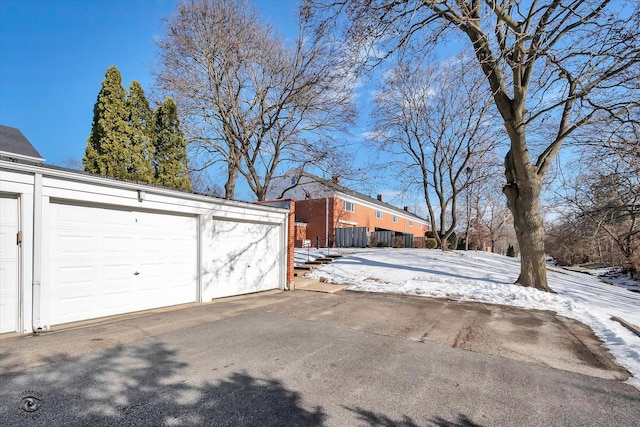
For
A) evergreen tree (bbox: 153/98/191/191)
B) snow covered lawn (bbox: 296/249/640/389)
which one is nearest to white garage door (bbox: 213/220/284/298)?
snow covered lawn (bbox: 296/249/640/389)

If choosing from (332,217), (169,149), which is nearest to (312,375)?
(169,149)

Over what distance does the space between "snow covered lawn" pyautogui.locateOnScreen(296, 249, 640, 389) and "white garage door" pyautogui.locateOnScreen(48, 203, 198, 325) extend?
5413mm

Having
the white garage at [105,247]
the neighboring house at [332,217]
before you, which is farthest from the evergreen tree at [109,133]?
the neighboring house at [332,217]

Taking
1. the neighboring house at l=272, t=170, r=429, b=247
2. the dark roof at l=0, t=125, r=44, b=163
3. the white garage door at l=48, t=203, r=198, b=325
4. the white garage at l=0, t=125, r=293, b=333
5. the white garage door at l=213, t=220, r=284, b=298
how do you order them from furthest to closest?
the neighboring house at l=272, t=170, r=429, b=247 < the dark roof at l=0, t=125, r=44, b=163 < the white garage door at l=213, t=220, r=284, b=298 < the white garage door at l=48, t=203, r=198, b=325 < the white garage at l=0, t=125, r=293, b=333

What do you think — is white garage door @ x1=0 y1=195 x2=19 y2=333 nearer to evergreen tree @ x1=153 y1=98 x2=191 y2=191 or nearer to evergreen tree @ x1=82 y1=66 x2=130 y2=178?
evergreen tree @ x1=82 y1=66 x2=130 y2=178

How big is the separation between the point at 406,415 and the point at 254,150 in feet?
53.1

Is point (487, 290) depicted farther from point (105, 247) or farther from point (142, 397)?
point (105, 247)

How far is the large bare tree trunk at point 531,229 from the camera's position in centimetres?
939

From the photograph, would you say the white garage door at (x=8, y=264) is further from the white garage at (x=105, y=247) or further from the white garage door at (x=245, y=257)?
the white garage door at (x=245, y=257)

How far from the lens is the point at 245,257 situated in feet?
30.4

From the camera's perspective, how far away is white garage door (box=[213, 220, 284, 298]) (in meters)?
8.54

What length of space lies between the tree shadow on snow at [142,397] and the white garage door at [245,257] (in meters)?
4.59

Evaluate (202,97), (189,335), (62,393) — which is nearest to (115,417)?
(62,393)

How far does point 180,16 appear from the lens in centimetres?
1448
